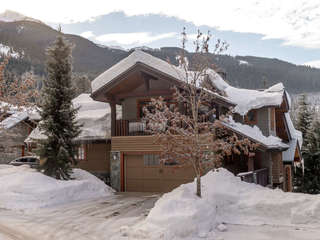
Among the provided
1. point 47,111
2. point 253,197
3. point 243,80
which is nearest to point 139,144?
point 47,111

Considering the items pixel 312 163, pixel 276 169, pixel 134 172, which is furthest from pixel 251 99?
pixel 312 163

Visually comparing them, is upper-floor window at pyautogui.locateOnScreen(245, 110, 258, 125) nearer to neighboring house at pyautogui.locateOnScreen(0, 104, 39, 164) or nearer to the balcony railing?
the balcony railing

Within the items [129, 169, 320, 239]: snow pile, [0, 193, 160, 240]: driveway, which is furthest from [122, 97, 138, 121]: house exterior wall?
[129, 169, 320, 239]: snow pile

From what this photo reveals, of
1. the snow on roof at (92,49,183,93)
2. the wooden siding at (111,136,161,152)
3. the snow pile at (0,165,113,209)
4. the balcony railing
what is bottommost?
the snow pile at (0,165,113,209)

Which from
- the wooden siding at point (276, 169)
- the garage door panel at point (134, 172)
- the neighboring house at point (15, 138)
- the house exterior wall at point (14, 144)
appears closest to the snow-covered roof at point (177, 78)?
the wooden siding at point (276, 169)

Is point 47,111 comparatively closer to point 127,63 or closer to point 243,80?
point 127,63

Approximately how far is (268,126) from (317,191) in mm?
8150

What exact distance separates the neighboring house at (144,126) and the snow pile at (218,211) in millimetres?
4860

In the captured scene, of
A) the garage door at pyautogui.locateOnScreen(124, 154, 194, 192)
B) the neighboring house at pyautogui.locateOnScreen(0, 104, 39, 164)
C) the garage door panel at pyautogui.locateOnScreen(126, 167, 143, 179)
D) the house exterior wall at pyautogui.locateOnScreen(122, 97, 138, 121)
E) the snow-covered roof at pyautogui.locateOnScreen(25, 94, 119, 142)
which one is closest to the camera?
the garage door at pyautogui.locateOnScreen(124, 154, 194, 192)

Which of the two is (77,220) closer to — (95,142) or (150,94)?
(150,94)

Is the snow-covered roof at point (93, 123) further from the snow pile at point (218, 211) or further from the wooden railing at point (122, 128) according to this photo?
the snow pile at point (218, 211)

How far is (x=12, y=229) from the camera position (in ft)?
29.3

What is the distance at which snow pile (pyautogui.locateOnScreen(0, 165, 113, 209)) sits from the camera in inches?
487

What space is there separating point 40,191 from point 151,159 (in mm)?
5867
